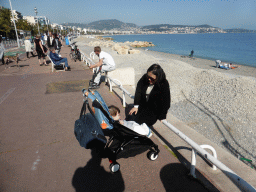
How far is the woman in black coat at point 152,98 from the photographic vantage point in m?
2.95

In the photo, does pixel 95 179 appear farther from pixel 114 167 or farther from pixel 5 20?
pixel 5 20

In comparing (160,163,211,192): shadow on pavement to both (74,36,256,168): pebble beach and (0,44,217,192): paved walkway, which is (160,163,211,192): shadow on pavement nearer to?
(0,44,217,192): paved walkway

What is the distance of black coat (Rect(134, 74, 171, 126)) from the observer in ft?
9.81

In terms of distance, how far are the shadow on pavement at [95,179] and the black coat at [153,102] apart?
105cm

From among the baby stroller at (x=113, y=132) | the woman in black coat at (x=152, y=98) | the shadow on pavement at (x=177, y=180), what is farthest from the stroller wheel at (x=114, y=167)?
the woman in black coat at (x=152, y=98)

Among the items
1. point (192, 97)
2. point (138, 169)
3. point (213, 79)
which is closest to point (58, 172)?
point (138, 169)

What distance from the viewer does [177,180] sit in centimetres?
254

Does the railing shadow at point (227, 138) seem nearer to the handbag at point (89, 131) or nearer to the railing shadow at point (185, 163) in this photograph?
the railing shadow at point (185, 163)

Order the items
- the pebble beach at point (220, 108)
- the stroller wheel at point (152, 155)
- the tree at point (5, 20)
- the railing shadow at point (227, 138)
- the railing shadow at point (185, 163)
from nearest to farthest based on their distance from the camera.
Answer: the railing shadow at point (185, 163) → the stroller wheel at point (152, 155) → the railing shadow at point (227, 138) → the pebble beach at point (220, 108) → the tree at point (5, 20)

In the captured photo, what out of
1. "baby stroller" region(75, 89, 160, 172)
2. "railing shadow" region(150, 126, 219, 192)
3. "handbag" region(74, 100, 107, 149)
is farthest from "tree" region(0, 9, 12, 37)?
"railing shadow" region(150, 126, 219, 192)

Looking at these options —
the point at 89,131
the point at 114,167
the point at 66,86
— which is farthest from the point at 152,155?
the point at 66,86

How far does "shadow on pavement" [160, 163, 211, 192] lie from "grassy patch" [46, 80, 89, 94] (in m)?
5.05

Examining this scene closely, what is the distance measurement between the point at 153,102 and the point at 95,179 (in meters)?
1.56

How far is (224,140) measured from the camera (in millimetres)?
5113
